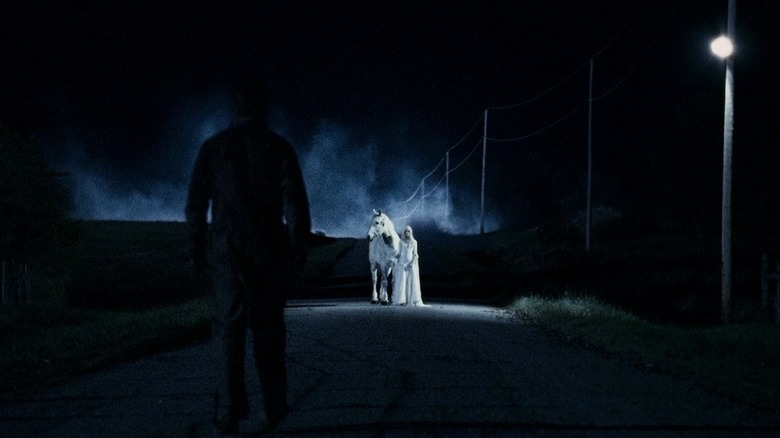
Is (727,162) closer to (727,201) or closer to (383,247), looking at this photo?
(727,201)

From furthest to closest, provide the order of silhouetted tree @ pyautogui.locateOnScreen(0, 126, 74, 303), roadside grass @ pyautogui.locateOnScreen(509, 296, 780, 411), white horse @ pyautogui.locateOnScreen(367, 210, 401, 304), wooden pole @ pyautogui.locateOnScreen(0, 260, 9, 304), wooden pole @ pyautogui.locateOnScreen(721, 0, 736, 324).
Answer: wooden pole @ pyautogui.locateOnScreen(0, 260, 9, 304) < silhouetted tree @ pyautogui.locateOnScreen(0, 126, 74, 303) < white horse @ pyautogui.locateOnScreen(367, 210, 401, 304) < wooden pole @ pyautogui.locateOnScreen(721, 0, 736, 324) < roadside grass @ pyautogui.locateOnScreen(509, 296, 780, 411)

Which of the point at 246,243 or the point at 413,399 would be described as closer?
the point at 246,243

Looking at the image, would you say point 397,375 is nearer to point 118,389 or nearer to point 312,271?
point 118,389

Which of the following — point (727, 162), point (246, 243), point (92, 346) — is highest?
point (727, 162)

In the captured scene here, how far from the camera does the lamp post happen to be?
1909 cm

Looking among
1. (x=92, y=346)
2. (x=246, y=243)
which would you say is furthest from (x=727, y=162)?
(x=246, y=243)

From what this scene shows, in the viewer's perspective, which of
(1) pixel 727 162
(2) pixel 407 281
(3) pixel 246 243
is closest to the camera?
(3) pixel 246 243

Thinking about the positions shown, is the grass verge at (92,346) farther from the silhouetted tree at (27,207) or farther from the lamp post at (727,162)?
the lamp post at (727,162)

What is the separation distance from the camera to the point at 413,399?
719 centimetres

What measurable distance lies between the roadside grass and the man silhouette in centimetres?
437

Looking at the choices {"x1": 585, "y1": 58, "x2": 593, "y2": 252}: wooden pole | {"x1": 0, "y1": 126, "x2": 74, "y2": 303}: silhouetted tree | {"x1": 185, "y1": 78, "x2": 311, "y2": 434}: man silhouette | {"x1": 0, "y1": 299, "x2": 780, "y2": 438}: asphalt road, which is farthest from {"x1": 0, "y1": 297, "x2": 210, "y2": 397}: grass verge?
{"x1": 585, "y1": 58, "x2": 593, "y2": 252}: wooden pole

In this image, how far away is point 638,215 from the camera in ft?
232

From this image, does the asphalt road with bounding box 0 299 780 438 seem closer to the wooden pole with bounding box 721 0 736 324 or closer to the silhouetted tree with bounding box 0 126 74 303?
the wooden pole with bounding box 721 0 736 324

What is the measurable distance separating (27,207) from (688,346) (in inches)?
812
